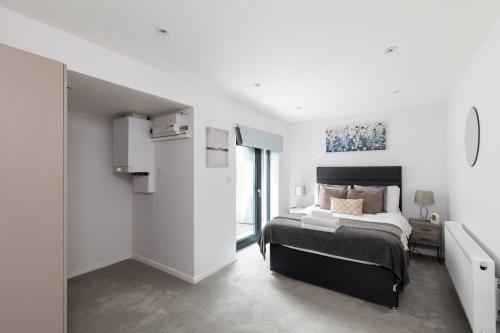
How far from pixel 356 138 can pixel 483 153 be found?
2.34m

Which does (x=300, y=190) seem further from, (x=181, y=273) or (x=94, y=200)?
(x=94, y=200)

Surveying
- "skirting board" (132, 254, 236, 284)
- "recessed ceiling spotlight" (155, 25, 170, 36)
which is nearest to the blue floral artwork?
"skirting board" (132, 254, 236, 284)

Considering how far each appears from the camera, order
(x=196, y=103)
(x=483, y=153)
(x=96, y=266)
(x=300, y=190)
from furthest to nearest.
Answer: (x=300, y=190) → (x=96, y=266) → (x=196, y=103) → (x=483, y=153)

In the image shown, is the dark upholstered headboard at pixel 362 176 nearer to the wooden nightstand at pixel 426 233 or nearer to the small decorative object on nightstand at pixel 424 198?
the small decorative object on nightstand at pixel 424 198

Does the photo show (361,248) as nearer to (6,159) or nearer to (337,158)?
(337,158)

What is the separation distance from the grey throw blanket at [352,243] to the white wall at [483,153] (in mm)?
667

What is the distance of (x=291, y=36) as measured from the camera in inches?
71.5

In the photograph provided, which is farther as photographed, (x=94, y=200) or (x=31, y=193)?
(x=94, y=200)

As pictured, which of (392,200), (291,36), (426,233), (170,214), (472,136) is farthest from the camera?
(392,200)

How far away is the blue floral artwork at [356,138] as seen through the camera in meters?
4.04

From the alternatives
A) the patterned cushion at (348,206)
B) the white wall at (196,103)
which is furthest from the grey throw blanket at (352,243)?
the patterned cushion at (348,206)

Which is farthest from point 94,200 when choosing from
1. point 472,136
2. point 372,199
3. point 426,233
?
point 426,233

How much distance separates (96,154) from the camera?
3.29 m

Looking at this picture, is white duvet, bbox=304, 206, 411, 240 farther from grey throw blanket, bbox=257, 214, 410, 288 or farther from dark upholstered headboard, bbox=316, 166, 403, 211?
dark upholstered headboard, bbox=316, 166, 403, 211
